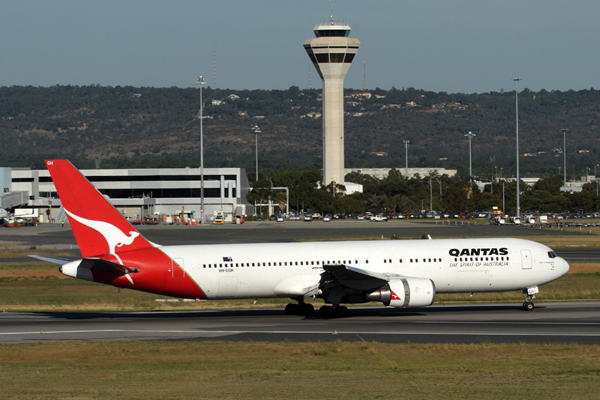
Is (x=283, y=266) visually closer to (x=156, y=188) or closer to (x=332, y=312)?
(x=332, y=312)

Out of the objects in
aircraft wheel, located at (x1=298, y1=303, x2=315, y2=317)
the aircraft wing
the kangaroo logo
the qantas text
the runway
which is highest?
the kangaroo logo

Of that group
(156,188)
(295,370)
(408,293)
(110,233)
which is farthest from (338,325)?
(156,188)

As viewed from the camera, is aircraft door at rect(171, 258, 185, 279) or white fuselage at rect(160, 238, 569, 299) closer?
aircraft door at rect(171, 258, 185, 279)

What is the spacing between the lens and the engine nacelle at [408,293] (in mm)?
30156

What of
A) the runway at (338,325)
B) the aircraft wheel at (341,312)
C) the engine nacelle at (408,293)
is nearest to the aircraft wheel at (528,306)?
the runway at (338,325)

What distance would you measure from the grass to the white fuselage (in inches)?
251

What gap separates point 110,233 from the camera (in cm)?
3136

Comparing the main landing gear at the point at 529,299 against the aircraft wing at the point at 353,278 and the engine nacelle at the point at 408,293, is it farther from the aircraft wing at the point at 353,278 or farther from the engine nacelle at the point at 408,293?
the aircraft wing at the point at 353,278

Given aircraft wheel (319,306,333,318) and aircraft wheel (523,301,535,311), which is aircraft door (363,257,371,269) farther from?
aircraft wheel (523,301,535,311)

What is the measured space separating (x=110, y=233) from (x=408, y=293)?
44.2 ft

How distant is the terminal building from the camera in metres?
158

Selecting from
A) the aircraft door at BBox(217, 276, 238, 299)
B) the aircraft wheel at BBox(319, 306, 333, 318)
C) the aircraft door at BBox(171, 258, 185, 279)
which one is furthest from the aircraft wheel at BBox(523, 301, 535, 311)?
the aircraft door at BBox(171, 258, 185, 279)

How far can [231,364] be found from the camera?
70.1ft

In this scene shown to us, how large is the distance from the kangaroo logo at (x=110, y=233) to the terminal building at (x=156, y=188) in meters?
124
